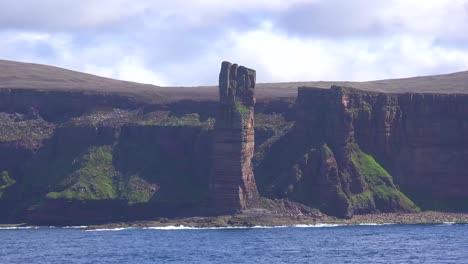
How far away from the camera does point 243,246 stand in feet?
547

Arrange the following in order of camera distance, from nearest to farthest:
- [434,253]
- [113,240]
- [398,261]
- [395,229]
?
[398,261] < [434,253] < [113,240] < [395,229]

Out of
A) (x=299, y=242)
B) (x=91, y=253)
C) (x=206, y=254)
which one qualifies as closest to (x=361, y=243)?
(x=299, y=242)

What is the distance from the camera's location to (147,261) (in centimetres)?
14800

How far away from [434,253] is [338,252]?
35.9 feet

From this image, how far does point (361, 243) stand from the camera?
16938 centimetres

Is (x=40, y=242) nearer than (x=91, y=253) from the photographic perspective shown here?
No

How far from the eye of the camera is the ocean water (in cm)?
14988

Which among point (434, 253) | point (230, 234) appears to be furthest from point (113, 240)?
point (434, 253)

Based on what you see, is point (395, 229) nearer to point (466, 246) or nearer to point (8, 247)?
point (466, 246)

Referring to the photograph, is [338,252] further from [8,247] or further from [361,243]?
[8,247]

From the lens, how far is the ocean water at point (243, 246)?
149875 mm

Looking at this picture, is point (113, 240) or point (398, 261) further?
point (113, 240)

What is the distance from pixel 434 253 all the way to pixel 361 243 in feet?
55.2

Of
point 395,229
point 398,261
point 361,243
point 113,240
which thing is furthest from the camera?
point 395,229
